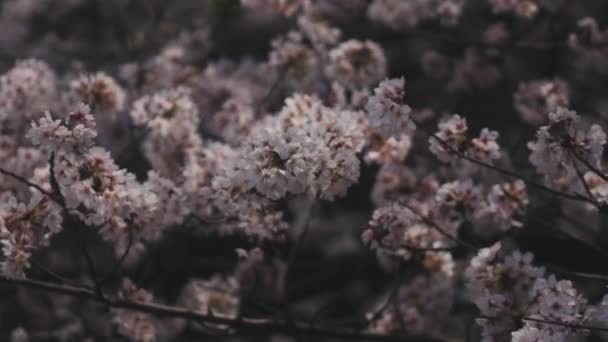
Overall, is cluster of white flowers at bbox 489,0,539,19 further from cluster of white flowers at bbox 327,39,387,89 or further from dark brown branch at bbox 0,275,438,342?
dark brown branch at bbox 0,275,438,342

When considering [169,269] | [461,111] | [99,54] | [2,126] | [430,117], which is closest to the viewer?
[2,126]

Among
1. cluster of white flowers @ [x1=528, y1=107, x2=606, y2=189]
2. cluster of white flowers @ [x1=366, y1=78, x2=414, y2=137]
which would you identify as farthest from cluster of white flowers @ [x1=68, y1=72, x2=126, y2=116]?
cluster of white flowers @ [x1=528, y1=107, x2=606, y2=189]

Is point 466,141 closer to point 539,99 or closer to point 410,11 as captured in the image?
point 539,99

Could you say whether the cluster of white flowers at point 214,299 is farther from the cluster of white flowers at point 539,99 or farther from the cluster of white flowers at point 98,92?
the cluster of white flowers at point 539,99

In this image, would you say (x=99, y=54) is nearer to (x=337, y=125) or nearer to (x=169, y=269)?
(x=169, y=269)

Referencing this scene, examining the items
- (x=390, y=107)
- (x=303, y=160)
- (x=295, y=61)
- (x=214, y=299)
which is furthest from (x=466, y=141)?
(x=214, y=299)

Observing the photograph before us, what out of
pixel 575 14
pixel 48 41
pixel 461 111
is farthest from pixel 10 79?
pixel 575 14

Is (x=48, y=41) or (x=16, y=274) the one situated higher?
(x=48, y=41)
